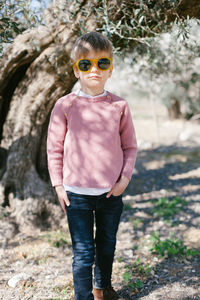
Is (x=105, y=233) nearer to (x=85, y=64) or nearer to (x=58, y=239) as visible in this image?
(x=85, y=64)

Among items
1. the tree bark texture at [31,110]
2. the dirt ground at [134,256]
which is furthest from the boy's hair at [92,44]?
the dirt ground at [134,256]

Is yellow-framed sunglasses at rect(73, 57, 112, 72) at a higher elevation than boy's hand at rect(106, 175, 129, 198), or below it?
higher

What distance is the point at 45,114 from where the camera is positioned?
4.82m

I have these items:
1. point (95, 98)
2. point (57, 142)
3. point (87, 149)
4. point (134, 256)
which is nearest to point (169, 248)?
point (134, 256)

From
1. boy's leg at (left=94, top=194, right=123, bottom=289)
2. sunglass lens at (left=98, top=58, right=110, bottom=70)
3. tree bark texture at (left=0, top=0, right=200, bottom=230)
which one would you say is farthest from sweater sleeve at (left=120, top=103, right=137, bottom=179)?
tree bark texture at (left=0, top=0, right=200, bottom=230)

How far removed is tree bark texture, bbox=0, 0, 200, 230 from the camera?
4293mm

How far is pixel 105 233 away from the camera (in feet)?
9.19

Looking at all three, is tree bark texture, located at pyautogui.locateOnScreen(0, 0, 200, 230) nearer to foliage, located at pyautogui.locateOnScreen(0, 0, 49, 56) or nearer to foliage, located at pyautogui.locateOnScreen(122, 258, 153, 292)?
foliage, located at pyautogui.locateOnScreen(0, 0, 49, 56)

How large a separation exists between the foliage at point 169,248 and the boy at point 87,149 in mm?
1794

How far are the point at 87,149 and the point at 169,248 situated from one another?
2.40 metres

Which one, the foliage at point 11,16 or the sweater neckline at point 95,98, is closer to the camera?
the sweater neckline at point 95,98

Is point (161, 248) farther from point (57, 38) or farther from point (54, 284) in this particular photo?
point (57, 38)

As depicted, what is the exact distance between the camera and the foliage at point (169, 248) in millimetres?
4137

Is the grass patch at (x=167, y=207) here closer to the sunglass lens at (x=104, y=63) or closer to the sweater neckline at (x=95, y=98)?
the sweater neckline at (x=95, y=98)
